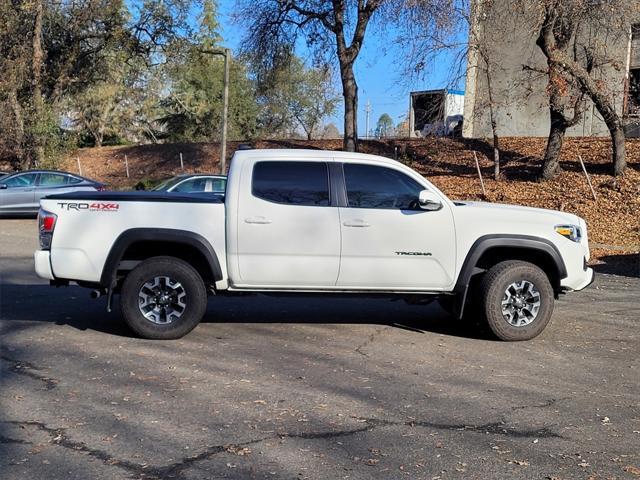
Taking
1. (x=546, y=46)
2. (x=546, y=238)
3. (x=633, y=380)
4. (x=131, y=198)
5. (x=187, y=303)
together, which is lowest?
(x=633, y=380)

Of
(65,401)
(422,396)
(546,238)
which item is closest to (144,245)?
(65,401)

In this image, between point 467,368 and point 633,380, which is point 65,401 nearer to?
point 467,368

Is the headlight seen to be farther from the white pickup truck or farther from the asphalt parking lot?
the asphalt parking lot

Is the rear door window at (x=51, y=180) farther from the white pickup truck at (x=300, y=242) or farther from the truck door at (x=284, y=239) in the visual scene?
the truck door at (x=284, y=239)

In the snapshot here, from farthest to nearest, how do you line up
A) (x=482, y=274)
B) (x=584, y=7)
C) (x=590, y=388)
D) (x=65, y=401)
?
(x=584, y=7)
(x=482, y=274)
(x=590, y=388)
(x=65, y=401)

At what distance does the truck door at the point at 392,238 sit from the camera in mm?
7578

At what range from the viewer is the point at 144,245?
7.64m

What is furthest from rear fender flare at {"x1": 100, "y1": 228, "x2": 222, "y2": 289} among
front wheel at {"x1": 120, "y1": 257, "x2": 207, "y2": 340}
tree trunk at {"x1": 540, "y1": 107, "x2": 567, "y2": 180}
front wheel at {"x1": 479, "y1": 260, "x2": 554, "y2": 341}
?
tree trunk at {"x1": 540, "y1": 107, "x2": 567, "y2": 180}

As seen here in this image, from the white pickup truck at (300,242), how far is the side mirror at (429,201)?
1 centimetres

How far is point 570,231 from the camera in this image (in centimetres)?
791

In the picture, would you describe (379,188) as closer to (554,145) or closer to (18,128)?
(554,145)

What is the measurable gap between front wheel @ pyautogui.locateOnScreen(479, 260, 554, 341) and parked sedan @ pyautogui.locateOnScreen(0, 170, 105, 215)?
15.4m

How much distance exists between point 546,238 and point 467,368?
1.87 m

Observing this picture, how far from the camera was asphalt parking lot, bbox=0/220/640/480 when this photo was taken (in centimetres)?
455
